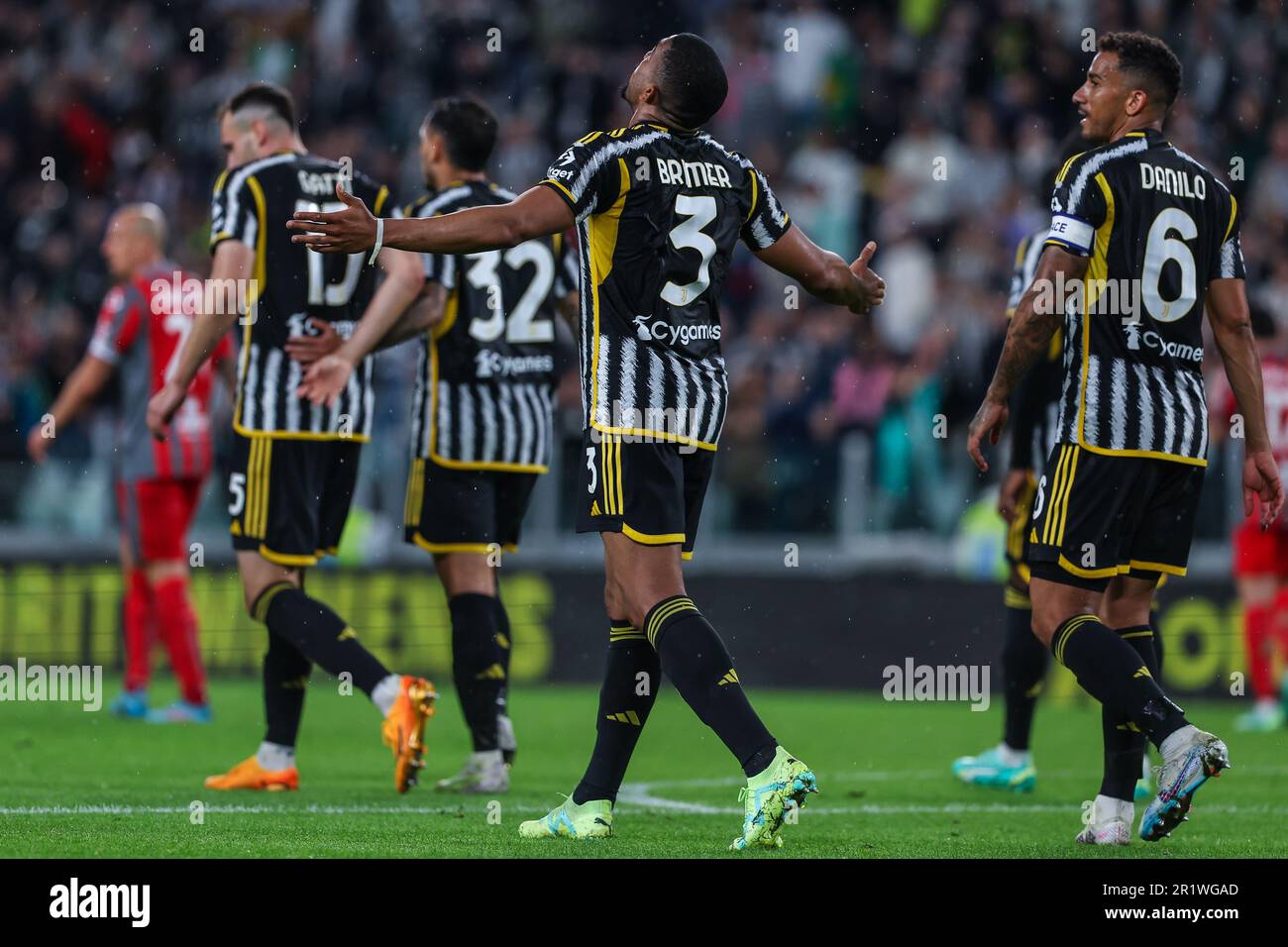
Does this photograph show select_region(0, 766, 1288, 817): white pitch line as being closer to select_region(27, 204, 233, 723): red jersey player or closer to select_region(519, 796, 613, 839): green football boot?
select_region(519, 796, 613, 839): green football boot

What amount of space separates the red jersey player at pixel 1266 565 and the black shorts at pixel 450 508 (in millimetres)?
5183

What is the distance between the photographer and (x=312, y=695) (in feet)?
40.0

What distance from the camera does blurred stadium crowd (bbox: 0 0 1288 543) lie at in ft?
43.8

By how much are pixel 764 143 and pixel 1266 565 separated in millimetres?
6900

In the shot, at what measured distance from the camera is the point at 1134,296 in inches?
228

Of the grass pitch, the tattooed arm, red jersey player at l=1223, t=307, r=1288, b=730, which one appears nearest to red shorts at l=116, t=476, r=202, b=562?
the grass pitch

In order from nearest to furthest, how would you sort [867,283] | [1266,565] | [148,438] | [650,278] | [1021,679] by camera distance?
Answer: [650,278] < [867,283] < [1021,679] < [148,438] < [1266,565]

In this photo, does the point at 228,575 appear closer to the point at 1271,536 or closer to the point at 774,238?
the point at 1271,536

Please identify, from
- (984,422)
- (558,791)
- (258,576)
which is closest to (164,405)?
(258,576)

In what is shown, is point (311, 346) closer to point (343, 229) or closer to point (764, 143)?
point (343, 229)

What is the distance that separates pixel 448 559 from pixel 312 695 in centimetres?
512

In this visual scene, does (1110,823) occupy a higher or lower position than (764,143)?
lower

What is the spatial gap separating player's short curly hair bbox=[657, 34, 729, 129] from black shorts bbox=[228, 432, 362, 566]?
7.28 ft

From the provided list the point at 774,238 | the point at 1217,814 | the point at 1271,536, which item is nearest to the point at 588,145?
the point at 774,238
